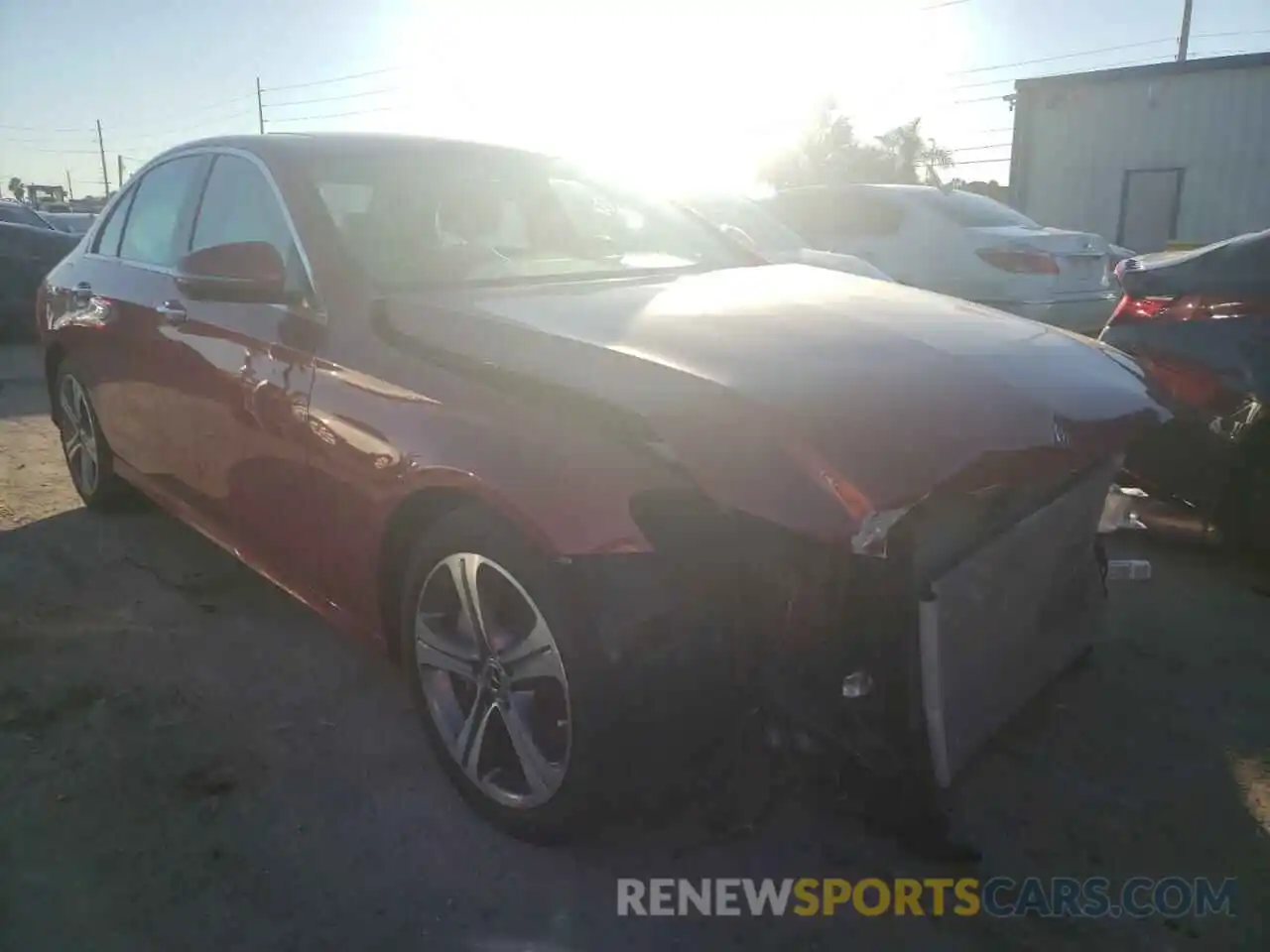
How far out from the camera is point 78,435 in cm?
464

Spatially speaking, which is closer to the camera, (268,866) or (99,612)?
(268,866)

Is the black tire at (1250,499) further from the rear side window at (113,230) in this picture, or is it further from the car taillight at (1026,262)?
the rear side window at (113,230)

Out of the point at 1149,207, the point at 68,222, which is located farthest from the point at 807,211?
the point at 68,222

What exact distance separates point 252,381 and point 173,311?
2.44 feet

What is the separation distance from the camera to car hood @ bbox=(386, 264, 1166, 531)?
1.85 m

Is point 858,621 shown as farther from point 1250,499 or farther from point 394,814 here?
point 1250,499

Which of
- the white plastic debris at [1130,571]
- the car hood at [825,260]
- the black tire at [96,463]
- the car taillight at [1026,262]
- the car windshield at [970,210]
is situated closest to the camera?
the white plastic debris at [1130,571]

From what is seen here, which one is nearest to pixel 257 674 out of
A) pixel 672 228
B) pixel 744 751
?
pixel 744 751

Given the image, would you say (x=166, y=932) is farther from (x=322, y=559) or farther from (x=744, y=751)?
(x=744, y=751)

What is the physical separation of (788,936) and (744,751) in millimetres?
386

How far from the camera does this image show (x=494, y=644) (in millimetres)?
2260

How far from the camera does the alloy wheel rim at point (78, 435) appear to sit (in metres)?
4.47

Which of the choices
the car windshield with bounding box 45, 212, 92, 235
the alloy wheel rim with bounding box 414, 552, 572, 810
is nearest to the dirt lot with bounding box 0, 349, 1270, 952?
the alloy wheel rim with bounding box 414, 552, 572, 810

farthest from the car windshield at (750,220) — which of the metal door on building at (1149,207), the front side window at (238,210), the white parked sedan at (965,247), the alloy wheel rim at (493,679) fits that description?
the metal door on building at (1149,207)
